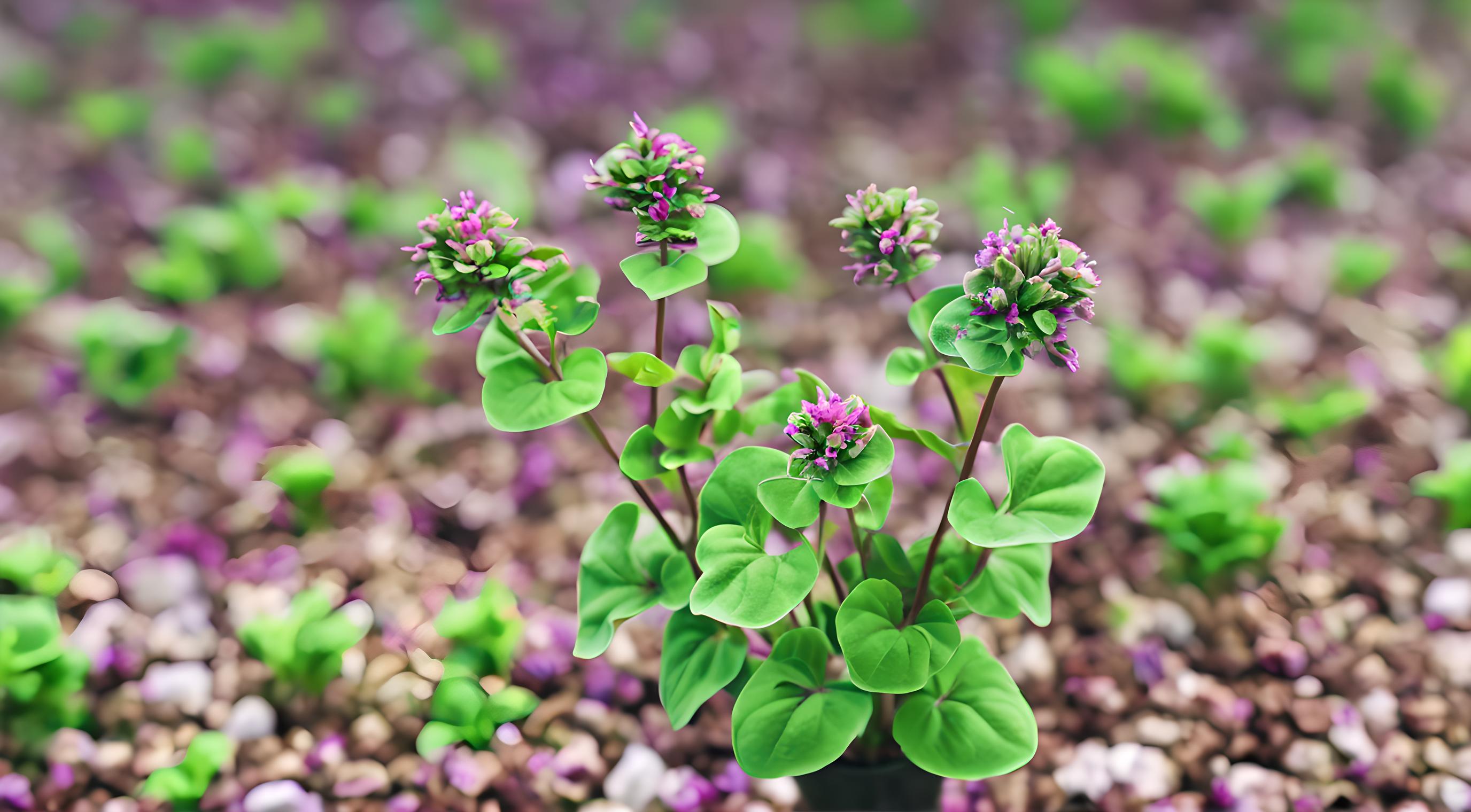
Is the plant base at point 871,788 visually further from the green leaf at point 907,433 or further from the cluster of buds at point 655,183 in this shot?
the cluster of buds at point 655,183

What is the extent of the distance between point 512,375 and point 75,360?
5.14 ft

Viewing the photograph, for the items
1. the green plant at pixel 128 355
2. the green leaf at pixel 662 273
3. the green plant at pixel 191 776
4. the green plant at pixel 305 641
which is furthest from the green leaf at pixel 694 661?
the green plant at pixel 128 355

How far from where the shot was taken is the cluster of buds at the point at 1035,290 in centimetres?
80

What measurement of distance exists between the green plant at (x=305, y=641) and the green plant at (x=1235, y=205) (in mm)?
1900

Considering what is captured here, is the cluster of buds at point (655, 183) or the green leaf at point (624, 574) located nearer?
the cluster of buds at point (655, 183)

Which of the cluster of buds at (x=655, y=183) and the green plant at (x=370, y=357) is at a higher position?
the cluster of buds at (x=655, y=183)

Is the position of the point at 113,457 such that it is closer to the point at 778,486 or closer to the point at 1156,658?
the point at 778,486

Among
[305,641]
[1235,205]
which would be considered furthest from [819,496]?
[1235,205]

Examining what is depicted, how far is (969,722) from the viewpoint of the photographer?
0.95m

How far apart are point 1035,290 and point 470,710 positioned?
2.79 ft

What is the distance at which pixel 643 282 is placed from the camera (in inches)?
35.5

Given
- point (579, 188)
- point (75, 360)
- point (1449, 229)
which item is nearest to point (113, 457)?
point (75, 360)

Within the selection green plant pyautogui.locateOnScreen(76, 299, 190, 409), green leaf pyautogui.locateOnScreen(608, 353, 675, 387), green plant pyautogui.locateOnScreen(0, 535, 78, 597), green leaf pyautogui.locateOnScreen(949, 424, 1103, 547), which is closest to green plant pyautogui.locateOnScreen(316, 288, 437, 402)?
green plant pyautogui.locateOnScreen(76, 299, 190, 409)

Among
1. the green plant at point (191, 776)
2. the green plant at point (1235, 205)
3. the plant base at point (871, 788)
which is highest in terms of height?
the green plant at point (1235, 205)
